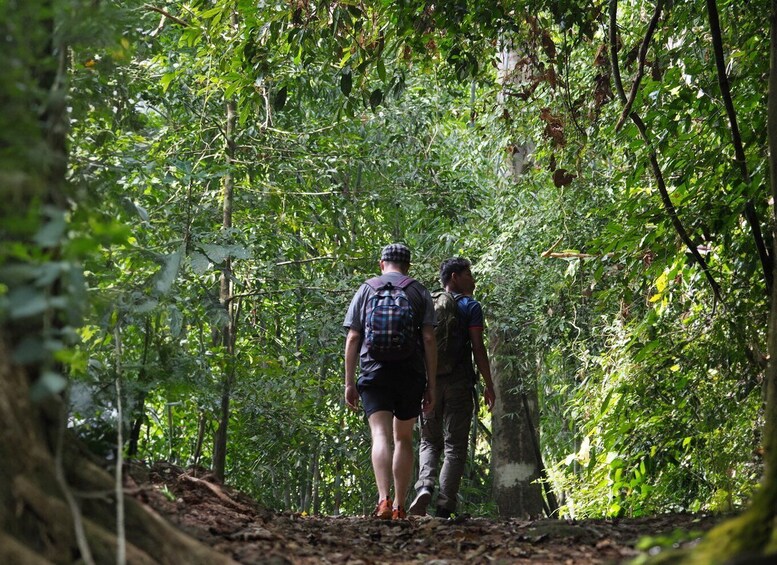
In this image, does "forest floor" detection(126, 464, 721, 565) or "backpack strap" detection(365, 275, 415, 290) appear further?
"backpack strap" detection(365, 275, 415, 290)

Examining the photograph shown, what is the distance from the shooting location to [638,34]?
32.4 ft

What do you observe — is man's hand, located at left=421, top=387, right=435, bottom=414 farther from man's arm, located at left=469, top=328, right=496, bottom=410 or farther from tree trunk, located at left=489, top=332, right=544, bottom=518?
tree trunk, located at left=489, top=332, right=544, bottom=518

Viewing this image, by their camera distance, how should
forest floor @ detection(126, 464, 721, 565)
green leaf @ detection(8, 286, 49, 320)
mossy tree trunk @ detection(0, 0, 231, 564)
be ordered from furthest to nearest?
1. forest floor @ detection(126, 464, 721, 565)
2. mossy tree trunk @ detection(0, 0, 231, 564)
3. green leaf @ detection(8, 286, 49, 320)

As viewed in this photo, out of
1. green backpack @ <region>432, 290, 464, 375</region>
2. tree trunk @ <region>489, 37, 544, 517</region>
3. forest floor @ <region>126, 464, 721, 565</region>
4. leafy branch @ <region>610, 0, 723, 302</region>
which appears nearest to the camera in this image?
forest floor @ <region>126, 464, 721, 565</region>

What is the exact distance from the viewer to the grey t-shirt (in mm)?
7016

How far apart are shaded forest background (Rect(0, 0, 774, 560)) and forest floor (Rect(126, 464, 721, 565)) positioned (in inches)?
17.8

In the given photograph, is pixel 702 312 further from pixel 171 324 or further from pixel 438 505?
pixel 171 324

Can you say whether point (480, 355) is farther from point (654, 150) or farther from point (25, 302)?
point (25, 302)

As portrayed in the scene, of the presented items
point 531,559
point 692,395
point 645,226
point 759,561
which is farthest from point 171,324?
point 759,561

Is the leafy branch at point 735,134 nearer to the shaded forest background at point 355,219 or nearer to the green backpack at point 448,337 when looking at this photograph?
the shaded forest background at point 355,219

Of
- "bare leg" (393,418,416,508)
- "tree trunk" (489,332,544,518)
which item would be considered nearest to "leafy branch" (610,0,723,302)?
"bare leg" (393,418,416,508)

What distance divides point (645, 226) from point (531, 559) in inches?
136

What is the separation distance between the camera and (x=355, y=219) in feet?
47.8

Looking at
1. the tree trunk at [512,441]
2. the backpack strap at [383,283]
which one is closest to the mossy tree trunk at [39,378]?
the backpack strap at [383,283]
